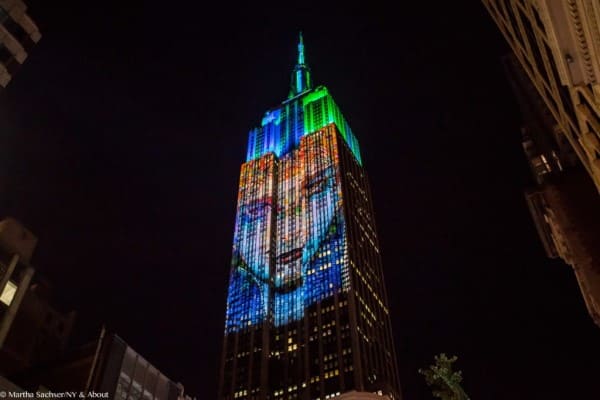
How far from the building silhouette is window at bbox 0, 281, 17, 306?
53.3 meters

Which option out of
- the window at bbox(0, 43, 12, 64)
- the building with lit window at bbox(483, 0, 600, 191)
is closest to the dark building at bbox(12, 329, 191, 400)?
the window at bbox(0, 43, 12, 64)

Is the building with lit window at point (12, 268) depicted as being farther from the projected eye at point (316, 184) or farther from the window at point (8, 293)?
the projected eye at point (316, 184)

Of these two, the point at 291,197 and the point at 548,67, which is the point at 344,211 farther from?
the point at 548,67

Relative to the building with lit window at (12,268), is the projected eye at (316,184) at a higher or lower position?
higher

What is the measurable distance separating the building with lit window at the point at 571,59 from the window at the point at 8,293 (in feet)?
177

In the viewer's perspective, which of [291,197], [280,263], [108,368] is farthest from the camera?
[291,197]

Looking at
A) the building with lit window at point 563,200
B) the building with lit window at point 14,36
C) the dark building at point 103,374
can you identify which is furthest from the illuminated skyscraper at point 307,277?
the building with lit window at point 14,36

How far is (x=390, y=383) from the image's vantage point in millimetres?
126438

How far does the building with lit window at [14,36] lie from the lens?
1884 inches

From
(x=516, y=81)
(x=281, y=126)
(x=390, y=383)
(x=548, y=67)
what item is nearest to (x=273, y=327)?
(x=390, y=383)

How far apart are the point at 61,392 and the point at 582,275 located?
170 feet

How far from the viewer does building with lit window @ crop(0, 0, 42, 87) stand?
157 feet

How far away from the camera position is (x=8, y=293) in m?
53.2

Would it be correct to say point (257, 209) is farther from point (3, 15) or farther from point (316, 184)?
point (3, 15)
